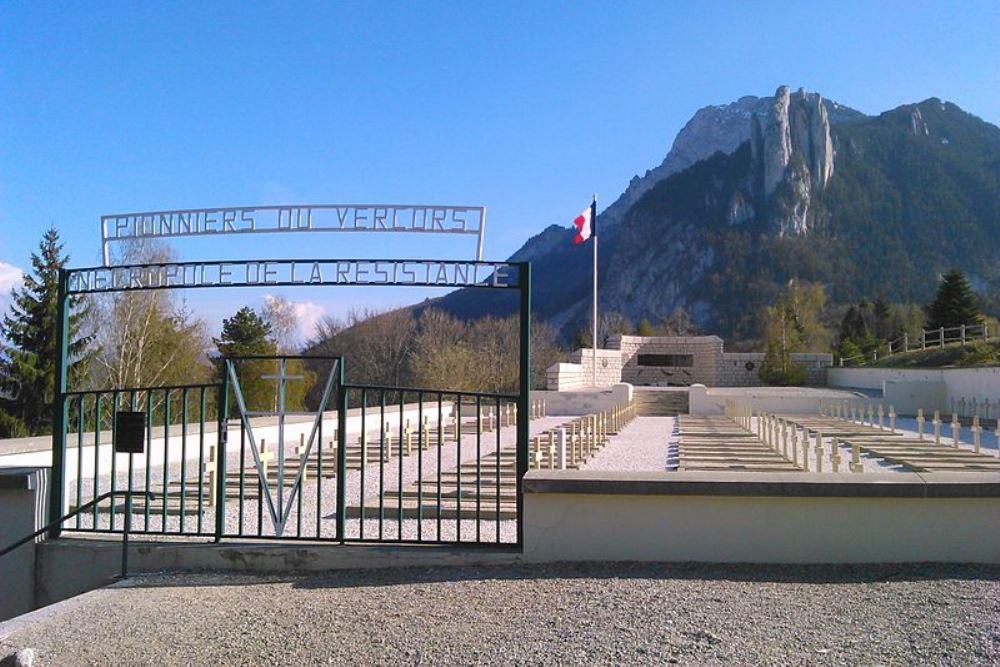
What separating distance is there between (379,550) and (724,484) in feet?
8.25

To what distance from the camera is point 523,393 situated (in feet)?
20.0

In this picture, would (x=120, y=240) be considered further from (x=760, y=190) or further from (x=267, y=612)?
(x=760, y=190)

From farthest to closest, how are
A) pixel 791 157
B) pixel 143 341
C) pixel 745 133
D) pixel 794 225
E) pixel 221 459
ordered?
pixel 745 133
pixel 791 157
pixel 794 225
pixel 143 341
pixel 221 459

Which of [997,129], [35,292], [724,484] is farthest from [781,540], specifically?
[997,129]

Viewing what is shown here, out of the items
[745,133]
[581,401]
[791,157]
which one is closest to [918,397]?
[581,401]

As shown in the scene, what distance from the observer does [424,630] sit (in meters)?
4.68

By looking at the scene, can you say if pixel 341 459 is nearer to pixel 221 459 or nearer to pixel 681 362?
pixel 221 459

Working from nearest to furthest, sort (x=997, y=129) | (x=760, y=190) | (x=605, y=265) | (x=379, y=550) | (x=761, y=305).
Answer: (x=379, y=550)
(x=761, y=305)
(x=760, y=190)
(x=605, y=265)
(x=997, y=129)

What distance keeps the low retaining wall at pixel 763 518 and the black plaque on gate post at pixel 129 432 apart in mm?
3101

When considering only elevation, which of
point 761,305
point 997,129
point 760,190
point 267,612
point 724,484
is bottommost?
point 267,612

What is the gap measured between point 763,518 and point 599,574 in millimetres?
1208

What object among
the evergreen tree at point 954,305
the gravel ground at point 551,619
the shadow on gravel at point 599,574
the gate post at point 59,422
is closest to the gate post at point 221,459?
the shadow on gravel at point 599,574

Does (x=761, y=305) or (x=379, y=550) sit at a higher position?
(x=761, y=305)

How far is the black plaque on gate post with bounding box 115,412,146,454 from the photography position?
6594mm
